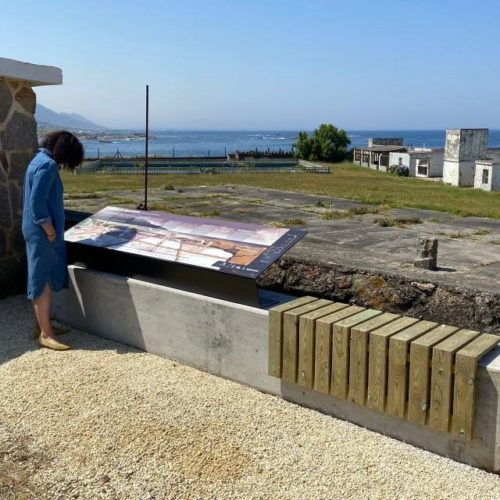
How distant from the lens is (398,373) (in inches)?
150

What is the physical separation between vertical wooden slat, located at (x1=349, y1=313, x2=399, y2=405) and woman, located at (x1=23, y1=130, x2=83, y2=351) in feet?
8.51

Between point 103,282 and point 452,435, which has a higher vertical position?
point 103,282

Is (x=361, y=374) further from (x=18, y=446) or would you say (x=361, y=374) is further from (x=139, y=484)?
(x=18, y=446)

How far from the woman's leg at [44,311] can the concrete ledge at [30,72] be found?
251 cm

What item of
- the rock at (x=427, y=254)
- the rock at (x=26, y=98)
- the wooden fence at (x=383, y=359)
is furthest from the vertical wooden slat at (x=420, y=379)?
the rock at (x=26, y=98)

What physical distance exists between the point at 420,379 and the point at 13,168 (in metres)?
5.09

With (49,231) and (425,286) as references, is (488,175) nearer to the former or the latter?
(425,286)

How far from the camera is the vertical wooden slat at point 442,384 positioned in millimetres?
3586

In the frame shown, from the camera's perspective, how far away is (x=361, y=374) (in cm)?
399

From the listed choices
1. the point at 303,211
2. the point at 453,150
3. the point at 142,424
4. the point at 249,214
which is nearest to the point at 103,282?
the point at 142,424

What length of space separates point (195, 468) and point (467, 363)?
1.59 metres

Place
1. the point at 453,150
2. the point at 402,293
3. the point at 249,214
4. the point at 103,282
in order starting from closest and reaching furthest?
the point at 402,293, the point at 103,282, the point at 249,214, the point at 453,150

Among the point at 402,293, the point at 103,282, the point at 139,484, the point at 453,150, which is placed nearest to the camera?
the point at 139,484

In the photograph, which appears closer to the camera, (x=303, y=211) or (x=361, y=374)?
(x=361, y=374)
